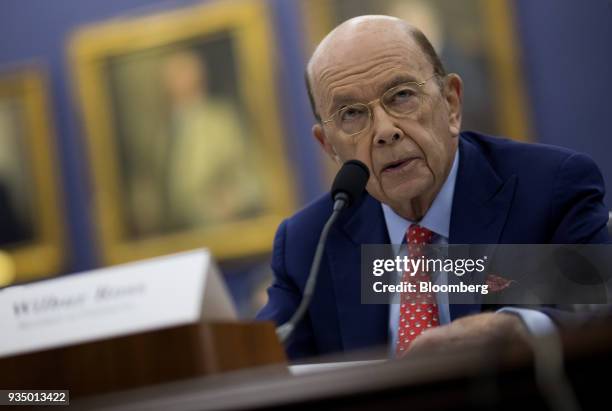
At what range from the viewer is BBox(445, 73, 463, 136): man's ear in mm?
2954

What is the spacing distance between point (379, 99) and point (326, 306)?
677 mm

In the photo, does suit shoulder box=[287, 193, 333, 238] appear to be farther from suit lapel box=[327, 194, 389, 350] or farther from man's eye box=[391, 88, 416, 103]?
man's eye box=[391, 88, 416, 103]

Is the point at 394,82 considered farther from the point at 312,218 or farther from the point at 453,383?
the point at 453,383

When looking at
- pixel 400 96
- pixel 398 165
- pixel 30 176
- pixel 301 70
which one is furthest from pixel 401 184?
pixel 30 176

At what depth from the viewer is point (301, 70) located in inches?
214

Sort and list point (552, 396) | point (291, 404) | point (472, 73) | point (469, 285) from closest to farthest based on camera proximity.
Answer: point (552, 396) < point (291, 404) < point (469, 285) < point (472, 73)

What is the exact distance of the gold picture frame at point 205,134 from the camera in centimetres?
545

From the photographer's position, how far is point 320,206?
10.1ft

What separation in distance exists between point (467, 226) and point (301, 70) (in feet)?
9.70

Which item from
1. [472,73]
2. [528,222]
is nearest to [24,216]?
[472,73]

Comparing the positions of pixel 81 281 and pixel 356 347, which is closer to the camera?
pixel 81 281

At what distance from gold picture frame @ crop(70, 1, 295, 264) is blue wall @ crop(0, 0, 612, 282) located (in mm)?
91

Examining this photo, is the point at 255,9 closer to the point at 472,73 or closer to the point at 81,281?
the point at 472,73

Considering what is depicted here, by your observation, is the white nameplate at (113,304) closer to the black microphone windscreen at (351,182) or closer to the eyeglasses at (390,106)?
the black microphone windscreen at (351,182)
